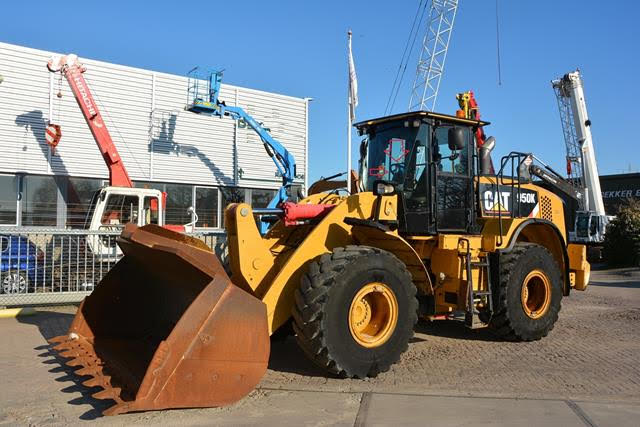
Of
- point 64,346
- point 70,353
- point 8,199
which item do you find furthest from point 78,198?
point 70,353

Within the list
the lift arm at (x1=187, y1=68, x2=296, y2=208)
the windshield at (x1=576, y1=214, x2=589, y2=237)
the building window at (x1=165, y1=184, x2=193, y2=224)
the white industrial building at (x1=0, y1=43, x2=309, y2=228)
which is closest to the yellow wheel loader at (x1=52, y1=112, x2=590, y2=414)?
the lift arm at (x1=187, y1=68, x2=296, y2=208)

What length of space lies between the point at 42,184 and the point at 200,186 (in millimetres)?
4563

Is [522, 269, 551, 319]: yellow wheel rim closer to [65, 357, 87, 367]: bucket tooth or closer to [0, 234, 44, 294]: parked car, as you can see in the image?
[65, 357, 87, 367]: bucket tooth

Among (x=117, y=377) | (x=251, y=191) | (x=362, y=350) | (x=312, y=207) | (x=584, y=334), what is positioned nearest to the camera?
(x=117, y=377)

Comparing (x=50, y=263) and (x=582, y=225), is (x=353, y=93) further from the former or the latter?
(x=582, y=225)

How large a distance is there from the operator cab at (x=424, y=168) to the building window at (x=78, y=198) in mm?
10581

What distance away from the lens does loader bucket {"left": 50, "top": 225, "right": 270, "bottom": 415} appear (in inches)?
164

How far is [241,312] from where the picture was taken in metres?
4.52

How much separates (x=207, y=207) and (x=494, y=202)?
11.8 metres

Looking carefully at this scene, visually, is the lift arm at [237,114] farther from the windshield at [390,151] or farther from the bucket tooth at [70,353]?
the bucket tooth at [70,353]

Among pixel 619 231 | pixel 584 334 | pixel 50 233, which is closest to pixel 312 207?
pixel 584 334

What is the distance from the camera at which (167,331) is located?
19.7ft

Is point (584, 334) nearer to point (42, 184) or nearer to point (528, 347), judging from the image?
point (528, 347)

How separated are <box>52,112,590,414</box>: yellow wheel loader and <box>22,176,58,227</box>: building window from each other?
975 cm
